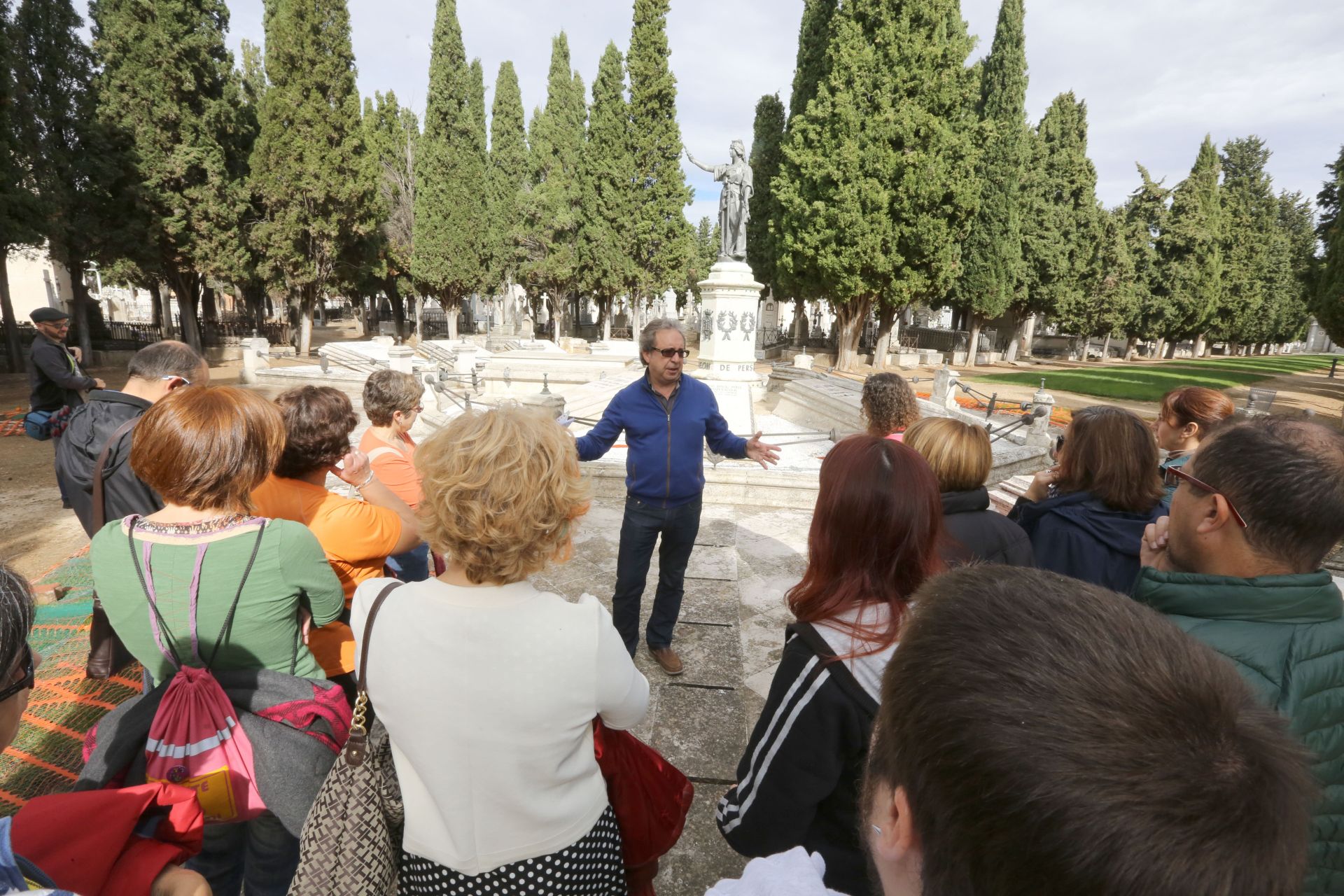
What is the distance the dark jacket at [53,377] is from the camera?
16.7 feet

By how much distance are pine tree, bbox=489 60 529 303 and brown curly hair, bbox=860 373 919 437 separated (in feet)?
101

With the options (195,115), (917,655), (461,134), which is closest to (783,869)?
(917,655)

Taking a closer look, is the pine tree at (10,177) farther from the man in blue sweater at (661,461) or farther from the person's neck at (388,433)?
the man in blue sweater at (661,461)

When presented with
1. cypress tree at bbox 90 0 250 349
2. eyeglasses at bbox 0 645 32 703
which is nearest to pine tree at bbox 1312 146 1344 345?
eyeglasses at bbox 0 645 32 703

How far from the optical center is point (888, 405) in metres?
3.31

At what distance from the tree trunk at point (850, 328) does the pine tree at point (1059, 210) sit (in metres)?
9.52

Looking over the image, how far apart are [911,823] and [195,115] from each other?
1018 inches

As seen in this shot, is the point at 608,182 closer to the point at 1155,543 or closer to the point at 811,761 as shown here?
the point at 1155,543

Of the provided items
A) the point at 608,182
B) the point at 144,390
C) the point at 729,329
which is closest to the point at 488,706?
the point at 144,390

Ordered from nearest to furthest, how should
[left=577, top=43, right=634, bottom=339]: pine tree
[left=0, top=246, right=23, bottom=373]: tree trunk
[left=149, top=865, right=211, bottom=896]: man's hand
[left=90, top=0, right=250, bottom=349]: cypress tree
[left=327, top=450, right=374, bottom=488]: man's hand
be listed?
[left=149, top=865, right=211, bottom=896]: man's hand → [left=327, top=450, right=374, bottom=488]: man's hand → [left=0, top=246, right=23, bottom=373]: tree trunk → [left=90, top=0, right=250, bottom=349]: cypress tree → [left=577, top=43, right=634, bottom=339]: pine tree

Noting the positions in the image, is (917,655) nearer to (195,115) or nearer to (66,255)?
(66,255)

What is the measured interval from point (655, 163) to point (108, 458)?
91.6 ft

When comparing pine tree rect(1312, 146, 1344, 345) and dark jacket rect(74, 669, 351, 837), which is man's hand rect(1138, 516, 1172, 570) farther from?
pine tree rect(1312, 146, 1344, 345)

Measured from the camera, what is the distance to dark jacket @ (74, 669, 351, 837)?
1676 millimetres
